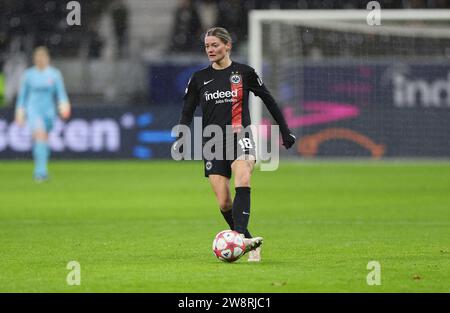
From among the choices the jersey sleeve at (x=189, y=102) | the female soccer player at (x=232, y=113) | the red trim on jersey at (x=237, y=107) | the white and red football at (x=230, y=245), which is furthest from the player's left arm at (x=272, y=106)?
the white and red football at (x=230, y=245)

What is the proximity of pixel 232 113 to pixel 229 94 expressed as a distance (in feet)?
0.52

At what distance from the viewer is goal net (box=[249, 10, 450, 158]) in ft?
78.4

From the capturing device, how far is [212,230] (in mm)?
12266

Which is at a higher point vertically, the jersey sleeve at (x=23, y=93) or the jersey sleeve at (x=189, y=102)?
the jersey sleeve at (x=23, y=93)

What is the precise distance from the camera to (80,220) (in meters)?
13.5

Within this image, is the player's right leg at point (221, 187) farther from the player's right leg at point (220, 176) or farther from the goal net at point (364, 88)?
the goal net at point (364, 88)

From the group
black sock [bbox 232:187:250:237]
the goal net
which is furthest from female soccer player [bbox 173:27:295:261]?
the goal net

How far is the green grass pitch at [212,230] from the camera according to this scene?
813cm

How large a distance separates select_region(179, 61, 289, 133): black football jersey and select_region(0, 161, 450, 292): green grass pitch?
1179 mm

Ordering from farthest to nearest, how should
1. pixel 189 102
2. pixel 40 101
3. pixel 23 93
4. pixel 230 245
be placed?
pixel 40 101
pixel 23 93
pixel 189 102
pixel 230 245

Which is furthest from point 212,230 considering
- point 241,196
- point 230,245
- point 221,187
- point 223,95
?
point 230,245

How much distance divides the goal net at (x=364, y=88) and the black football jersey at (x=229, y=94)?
14.2m

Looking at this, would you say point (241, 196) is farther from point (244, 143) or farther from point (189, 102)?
point (189, 102)
